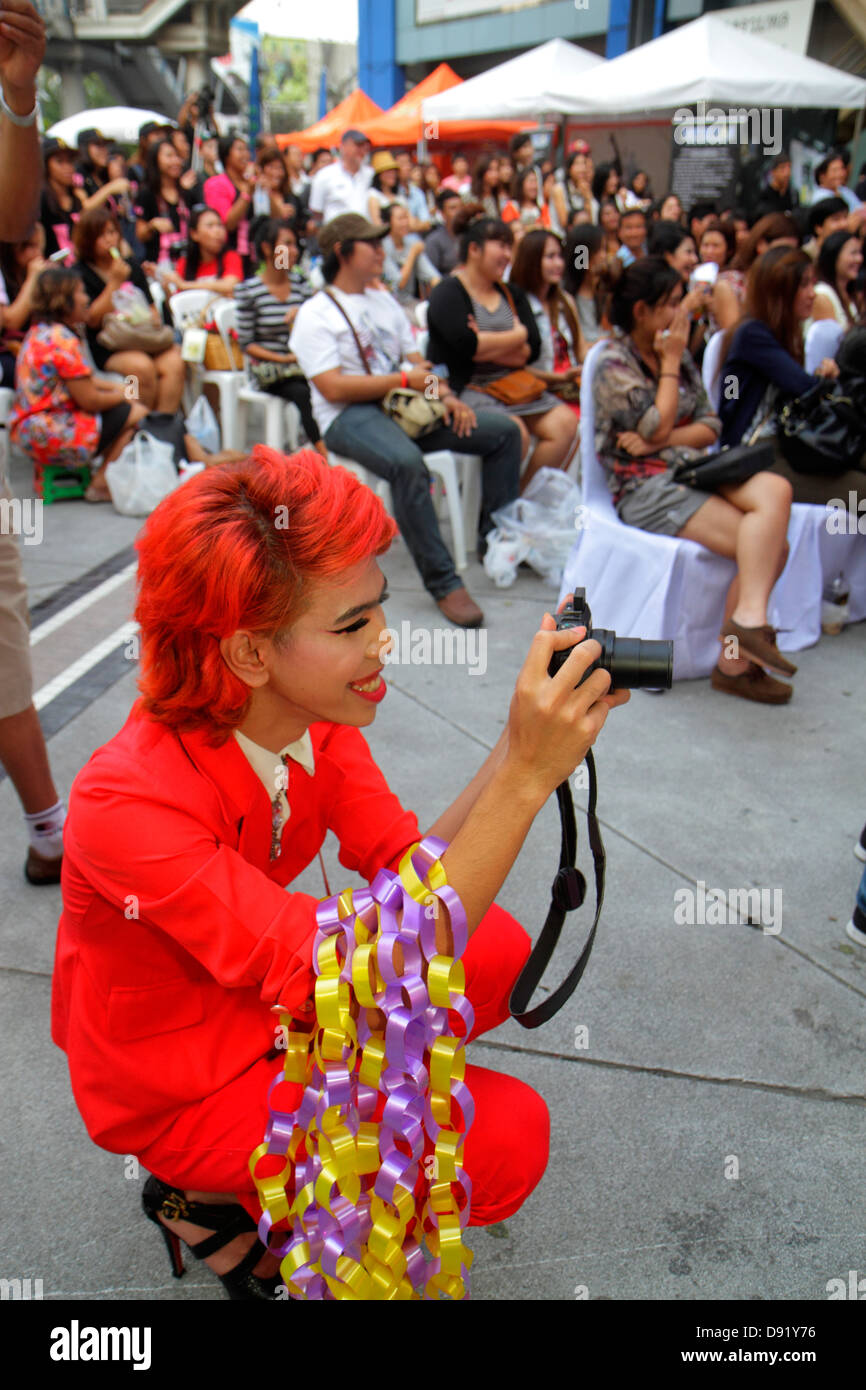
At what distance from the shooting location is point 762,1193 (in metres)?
1.79

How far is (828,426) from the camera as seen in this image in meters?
4.04

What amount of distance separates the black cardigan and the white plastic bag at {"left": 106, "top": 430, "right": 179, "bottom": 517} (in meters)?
1.57

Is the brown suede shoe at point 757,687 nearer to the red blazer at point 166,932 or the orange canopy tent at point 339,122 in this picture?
the red blazer at point 166,932

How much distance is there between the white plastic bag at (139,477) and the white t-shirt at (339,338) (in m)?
1.14

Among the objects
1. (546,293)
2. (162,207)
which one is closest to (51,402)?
(546,293)

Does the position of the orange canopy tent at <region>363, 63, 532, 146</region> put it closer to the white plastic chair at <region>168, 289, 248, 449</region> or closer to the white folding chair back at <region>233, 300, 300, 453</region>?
the white plastic chair at <region>168, 289, 248, 449</region>

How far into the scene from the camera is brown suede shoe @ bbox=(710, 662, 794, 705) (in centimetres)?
363

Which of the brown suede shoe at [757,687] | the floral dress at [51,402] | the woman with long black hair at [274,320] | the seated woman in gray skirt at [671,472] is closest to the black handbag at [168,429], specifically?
the floral dress at [51,402]

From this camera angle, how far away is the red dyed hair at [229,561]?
1248 millimetres

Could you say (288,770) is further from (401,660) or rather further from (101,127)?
(101,127)

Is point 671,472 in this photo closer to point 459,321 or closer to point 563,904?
point 459,321

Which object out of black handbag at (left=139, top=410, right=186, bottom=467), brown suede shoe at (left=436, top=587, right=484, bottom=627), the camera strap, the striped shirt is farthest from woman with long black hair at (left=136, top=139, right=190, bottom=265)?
the camera strap

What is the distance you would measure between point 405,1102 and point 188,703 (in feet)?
1.93

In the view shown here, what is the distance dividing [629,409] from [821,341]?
5.26ft
